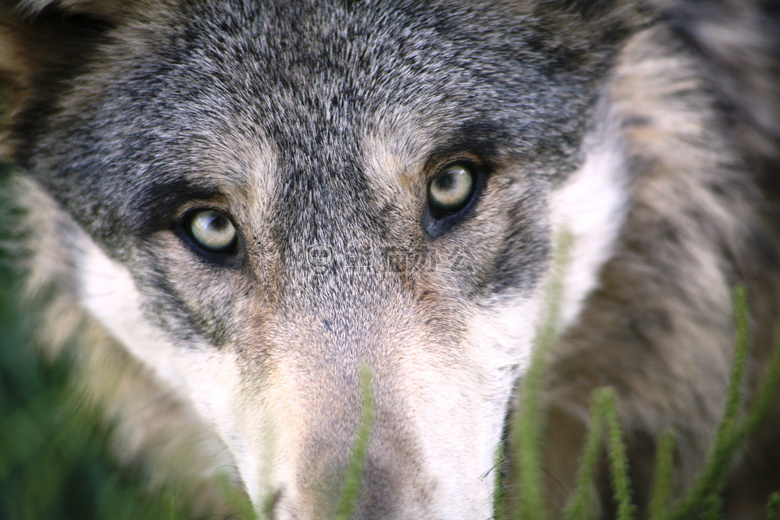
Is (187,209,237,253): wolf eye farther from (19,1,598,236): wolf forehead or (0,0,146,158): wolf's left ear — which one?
(0,0,146,158): wolf's left ear

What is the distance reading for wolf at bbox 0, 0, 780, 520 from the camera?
5.78 feet

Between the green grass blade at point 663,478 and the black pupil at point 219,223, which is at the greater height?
the black pupil at point 219,223

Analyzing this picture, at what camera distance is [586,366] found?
98.4 inches

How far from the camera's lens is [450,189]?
6.47 feet

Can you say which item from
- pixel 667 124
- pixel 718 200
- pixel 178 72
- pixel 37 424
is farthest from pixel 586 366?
pixel 37 424

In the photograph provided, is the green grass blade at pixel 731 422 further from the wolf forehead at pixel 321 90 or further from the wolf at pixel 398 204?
the wolf forehead at pixel 321 90

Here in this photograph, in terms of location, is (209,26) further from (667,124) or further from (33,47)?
(667,124)

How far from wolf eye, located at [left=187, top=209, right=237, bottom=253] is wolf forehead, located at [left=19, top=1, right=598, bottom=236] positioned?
151 millimetres

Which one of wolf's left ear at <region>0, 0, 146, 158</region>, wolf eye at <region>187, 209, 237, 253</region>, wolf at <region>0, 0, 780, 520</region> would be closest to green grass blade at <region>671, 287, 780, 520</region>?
wolf at <region>0, 0, 780, 520</region>

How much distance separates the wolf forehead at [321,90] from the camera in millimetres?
1893

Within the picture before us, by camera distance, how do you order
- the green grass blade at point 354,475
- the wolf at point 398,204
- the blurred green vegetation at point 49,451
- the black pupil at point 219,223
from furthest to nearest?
the blurred green vegetation at point 49,451
the black pupil at point 219,223
the wolf at point 398,204
the green grass blade at point 354,475

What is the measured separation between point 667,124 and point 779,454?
1.34 metres

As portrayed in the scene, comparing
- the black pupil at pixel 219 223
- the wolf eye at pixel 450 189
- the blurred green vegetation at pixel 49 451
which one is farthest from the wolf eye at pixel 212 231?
the blurred green vegetation at pixel 49 451

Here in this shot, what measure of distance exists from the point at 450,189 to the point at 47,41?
1.36m
